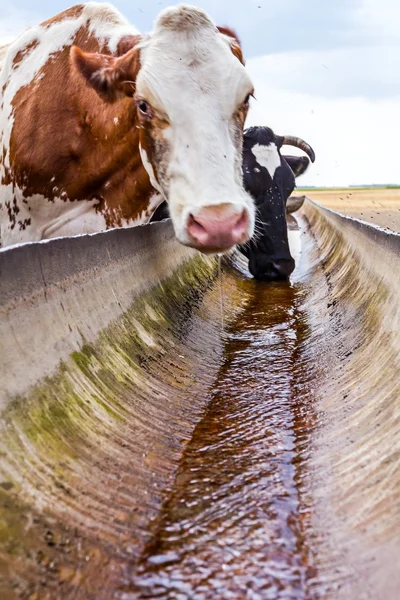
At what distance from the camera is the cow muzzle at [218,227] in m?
3.42

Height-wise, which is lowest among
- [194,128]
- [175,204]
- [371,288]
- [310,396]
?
[310,396]

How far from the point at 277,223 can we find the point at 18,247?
6.14 m

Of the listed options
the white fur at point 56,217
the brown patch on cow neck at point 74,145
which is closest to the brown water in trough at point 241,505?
the brown patch on cow neck at point 74,145

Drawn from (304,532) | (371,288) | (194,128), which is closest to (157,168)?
(194,128)

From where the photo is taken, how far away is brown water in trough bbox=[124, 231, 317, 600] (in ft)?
6.13

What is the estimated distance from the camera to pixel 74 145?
5348mm

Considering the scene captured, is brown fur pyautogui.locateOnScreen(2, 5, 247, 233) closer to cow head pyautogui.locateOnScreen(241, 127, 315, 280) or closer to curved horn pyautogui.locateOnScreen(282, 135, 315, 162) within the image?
cow head pyautogui.locateOnScreen(241, 127, 315, 280)

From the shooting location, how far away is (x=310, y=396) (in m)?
3.62

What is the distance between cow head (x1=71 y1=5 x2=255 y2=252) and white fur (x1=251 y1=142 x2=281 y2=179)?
3.97m

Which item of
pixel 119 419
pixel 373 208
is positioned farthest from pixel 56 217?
pixel 373 208

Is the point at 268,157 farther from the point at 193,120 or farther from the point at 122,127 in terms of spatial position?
the point at 193,120

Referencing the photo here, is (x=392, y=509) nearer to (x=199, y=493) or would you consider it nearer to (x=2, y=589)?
(x=199, y=493)

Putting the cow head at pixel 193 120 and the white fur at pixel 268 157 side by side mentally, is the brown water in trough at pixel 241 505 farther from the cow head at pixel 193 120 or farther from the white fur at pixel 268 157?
the white fur at pixel 268 157

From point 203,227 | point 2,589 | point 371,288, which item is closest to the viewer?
point 2,589
